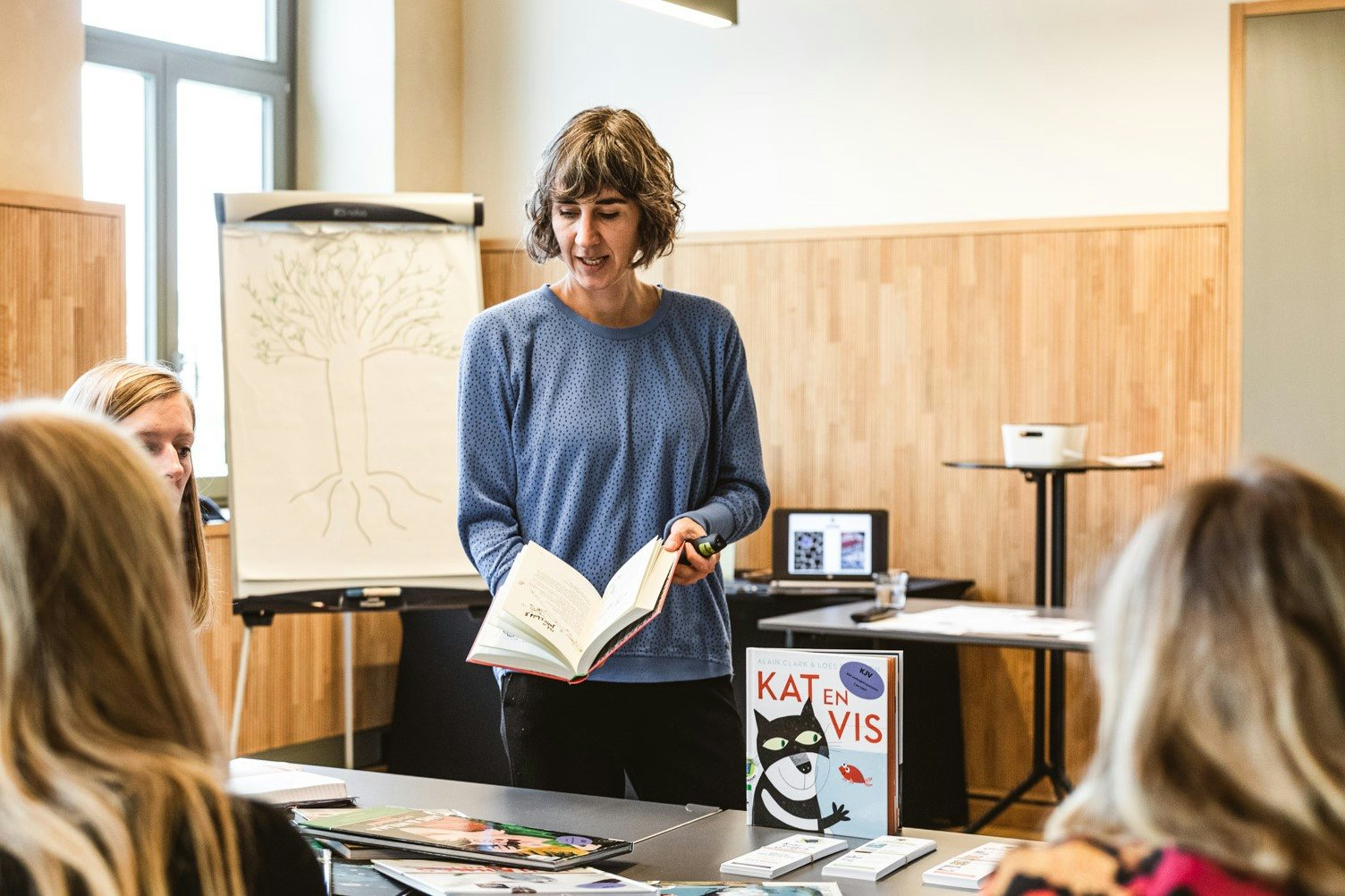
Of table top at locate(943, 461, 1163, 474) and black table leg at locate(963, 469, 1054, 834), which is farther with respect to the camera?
black table leg at locate(963, 469, 1054, 834)

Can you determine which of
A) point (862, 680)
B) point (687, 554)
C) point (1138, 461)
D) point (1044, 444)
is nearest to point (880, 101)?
point (1044, 444)

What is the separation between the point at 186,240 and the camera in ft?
16.3

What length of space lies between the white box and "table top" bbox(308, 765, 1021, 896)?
2477 millimetres

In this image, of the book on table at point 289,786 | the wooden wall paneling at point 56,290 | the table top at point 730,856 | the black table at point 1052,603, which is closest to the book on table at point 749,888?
the table top at point 730,856

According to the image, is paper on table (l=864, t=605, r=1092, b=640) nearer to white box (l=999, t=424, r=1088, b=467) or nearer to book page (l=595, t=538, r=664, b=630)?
white box (l=999, t=424, r=1088, b=467)

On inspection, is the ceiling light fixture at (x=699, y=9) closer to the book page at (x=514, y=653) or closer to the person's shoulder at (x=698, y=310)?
the person's shoulder at (x=698, y=310)

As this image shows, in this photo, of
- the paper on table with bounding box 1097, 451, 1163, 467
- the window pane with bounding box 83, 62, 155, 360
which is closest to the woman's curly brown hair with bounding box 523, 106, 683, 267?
the paper on table with bounding box 1097, 451, 1163, 467

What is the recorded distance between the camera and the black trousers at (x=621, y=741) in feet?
6.66

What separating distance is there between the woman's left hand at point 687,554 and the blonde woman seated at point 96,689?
3.42ft

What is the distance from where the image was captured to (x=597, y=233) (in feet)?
6.98

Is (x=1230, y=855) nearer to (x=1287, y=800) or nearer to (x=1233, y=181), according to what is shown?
(x=1287, y=800)

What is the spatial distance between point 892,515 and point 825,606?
1.85ft

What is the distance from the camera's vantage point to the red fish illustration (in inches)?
69.1

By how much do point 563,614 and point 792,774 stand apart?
0.39 metres
